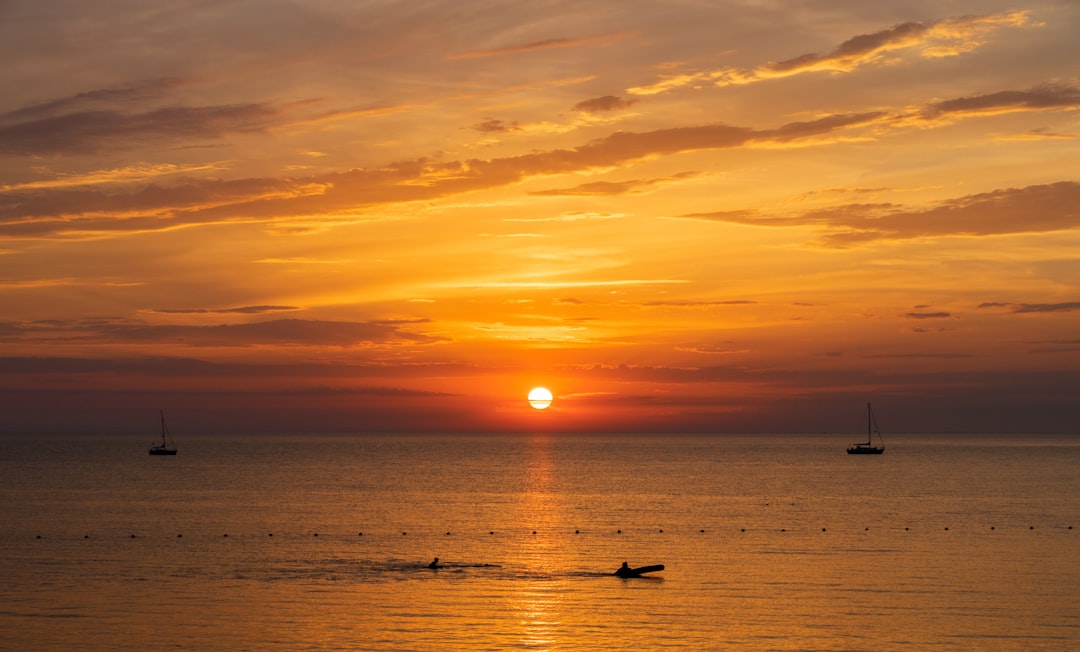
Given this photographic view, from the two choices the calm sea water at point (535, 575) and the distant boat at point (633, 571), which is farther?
the distant boat at point (633, 571)

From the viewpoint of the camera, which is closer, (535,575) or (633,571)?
(633,571)

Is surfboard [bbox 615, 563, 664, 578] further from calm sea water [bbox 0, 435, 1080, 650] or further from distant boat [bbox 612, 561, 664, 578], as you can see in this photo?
calm sea water [bbox 0, 435, 1080, 650]

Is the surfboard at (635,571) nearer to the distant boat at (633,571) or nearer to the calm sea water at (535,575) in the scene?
the distant boat at (633,571)

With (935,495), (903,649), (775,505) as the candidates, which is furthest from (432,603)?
(935,495)

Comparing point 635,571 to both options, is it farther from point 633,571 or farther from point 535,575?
point 535,575

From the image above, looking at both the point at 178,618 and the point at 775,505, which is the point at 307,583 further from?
the point at 775,505

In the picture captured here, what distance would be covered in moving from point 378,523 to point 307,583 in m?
40.5

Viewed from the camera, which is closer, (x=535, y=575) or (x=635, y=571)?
(x=635, y=571)

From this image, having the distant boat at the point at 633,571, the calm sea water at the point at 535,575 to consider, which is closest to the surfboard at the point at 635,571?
the distant boat at the point at 633,571

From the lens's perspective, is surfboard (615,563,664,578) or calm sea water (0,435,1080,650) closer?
calm sea water (0,435,1080,650)

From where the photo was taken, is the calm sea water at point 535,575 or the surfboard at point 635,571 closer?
the calm sea water at point 535,575

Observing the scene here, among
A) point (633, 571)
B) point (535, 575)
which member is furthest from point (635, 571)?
point (535, 575)

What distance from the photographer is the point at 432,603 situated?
211ft

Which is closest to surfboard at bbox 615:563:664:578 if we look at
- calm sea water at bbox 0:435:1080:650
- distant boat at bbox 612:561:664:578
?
distant boat at bbox 612:561:664:578
